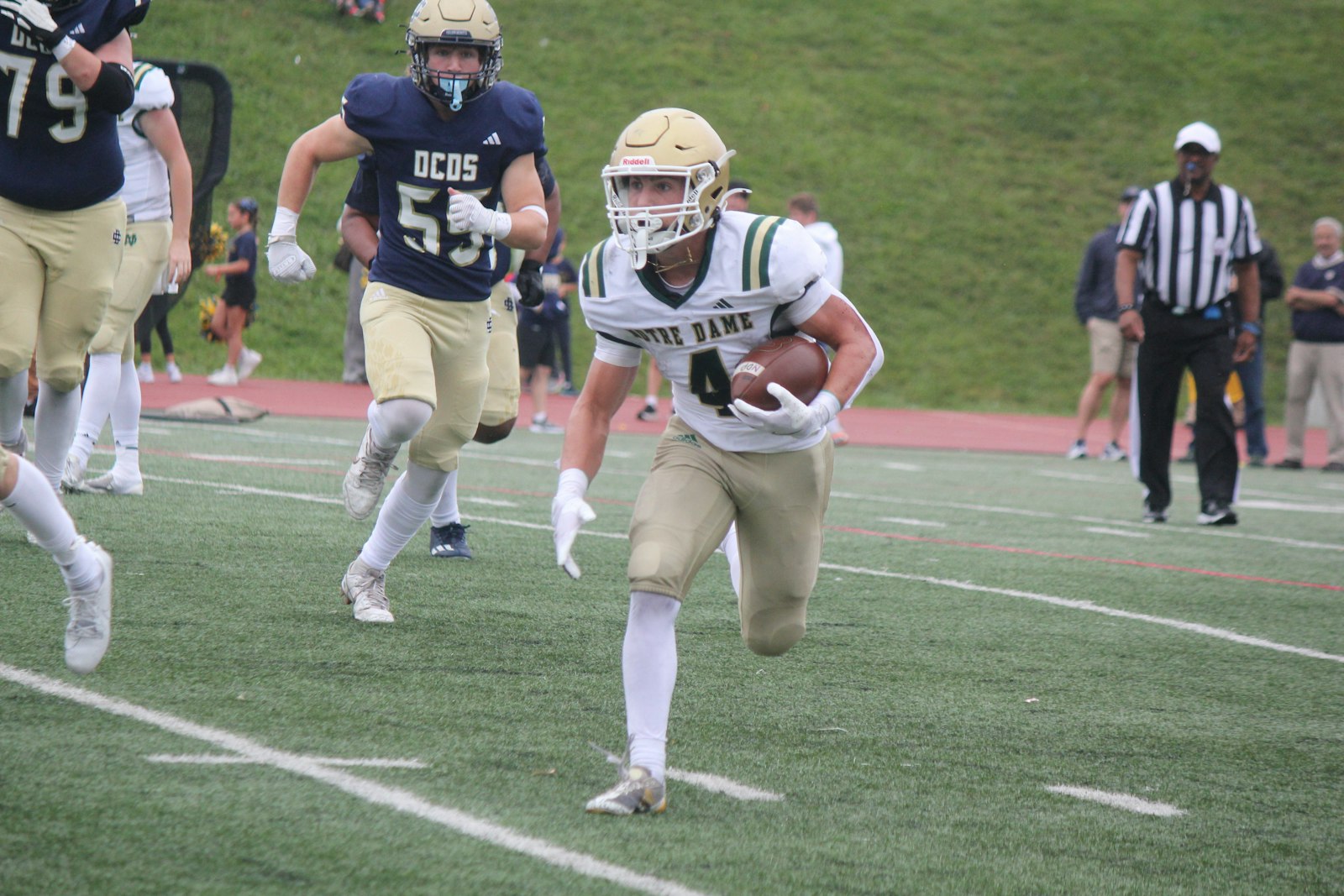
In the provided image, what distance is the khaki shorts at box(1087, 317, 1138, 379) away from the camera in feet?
42.0

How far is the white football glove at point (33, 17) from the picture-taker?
4.00 metres

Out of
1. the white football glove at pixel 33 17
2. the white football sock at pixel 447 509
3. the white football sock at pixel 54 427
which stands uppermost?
the white football glove at pixel 33 17

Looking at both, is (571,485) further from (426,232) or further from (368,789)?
(426,232)

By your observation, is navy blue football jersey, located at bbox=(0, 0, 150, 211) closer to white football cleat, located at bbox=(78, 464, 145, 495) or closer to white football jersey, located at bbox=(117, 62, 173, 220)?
white football jersey, located at bbox=(117, 62, 173, 220)

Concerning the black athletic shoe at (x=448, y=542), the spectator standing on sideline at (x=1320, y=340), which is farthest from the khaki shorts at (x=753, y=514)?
the spectator standing on sideline at (x=1320, y=340)

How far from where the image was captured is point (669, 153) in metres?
3.32

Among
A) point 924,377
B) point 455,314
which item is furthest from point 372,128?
point 924,377

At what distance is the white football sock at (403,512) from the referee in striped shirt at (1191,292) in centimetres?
428

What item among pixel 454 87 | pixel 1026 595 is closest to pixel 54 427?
pixel 454 87

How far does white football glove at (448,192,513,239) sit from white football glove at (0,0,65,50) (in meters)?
1.11

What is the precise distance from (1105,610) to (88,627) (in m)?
3.56

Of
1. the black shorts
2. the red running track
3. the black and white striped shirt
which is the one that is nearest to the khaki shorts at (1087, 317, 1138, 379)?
the red running track

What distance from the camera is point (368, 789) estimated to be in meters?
2.94

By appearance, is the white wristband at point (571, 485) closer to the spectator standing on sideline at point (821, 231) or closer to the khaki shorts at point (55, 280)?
the khaki shorts at point (55, 280)
